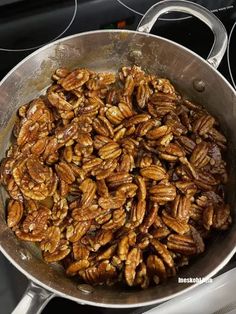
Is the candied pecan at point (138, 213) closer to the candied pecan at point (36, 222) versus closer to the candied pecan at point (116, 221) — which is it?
the candied pecan at point (116, 221)

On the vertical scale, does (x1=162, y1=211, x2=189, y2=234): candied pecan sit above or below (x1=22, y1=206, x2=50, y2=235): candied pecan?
below

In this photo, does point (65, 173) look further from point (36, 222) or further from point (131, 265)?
point (131, 265)

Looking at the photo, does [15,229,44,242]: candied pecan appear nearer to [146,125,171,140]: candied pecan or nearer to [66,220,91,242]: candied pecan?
[66,220,91,242]: candied pecan

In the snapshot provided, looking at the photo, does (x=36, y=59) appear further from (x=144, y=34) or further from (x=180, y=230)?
(x=180, y=230)

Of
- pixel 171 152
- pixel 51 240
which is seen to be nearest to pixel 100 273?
pixel 51 240

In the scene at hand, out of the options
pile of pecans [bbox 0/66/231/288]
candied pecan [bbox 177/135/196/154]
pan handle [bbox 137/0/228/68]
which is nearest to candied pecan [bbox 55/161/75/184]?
pile of pecans [bbox 0/66/231/288]

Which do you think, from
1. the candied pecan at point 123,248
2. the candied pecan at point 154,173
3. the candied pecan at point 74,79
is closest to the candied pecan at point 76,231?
the candied pecan at point 123,248

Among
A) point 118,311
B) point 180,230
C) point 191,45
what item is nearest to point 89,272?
point 118,311
